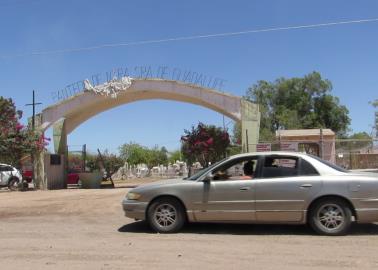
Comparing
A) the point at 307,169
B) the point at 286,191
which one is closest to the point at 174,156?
the point at 307,169

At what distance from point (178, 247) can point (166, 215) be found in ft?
5.33

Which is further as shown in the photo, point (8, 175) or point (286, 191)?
point (8, 175)

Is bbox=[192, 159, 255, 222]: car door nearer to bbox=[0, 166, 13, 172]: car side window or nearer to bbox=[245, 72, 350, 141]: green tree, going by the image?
bbox=[0, 166, 13, 172]: car side window

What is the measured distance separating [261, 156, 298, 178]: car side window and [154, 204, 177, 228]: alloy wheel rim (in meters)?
1.84

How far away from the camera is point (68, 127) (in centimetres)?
3006

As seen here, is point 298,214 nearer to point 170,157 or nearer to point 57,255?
point 57,255

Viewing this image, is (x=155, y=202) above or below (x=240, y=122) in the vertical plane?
below

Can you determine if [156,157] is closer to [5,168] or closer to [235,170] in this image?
[5,168]

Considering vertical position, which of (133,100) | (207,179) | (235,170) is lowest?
(207,179)

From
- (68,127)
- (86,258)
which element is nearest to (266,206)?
(86,258)

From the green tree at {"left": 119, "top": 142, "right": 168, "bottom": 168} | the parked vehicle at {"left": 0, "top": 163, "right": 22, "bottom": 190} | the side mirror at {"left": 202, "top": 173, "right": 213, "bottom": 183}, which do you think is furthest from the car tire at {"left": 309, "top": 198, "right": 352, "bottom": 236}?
the green tree at {"left": 119, "top": 142, "right": 168, "bottom": 168}

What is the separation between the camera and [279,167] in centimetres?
1048

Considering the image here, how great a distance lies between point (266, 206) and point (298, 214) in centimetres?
59

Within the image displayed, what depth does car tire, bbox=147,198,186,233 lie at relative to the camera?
34.7 feet
